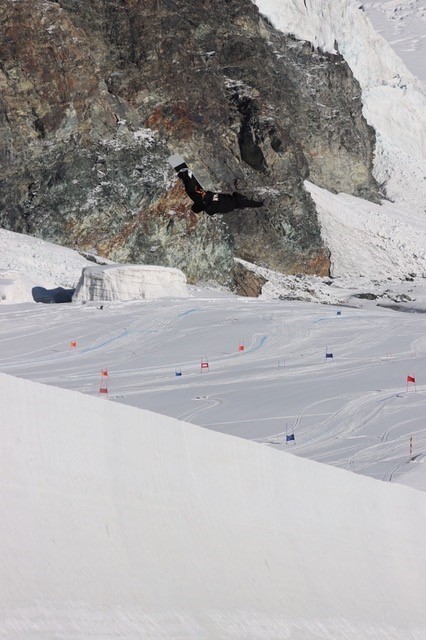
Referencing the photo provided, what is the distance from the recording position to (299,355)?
28703mm

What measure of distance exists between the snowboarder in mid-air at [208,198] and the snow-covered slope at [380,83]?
57891 mm

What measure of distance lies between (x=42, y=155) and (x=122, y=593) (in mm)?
43344

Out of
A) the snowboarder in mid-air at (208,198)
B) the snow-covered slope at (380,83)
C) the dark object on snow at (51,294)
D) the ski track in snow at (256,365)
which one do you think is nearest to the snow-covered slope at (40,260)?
the dark object on snow at (51,294)

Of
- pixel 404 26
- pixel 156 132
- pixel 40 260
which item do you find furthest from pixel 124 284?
pixel 404 26

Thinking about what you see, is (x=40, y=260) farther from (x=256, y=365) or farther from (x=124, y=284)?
(x=256, y=365)

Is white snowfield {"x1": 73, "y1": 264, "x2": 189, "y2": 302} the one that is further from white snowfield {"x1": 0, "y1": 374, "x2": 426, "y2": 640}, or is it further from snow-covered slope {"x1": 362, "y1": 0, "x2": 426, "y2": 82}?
snow-covered slope {"x1": 362, "y1": 0, "x2": 426, "y2": 82}

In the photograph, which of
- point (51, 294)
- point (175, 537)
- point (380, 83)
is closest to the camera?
point (175, 537)

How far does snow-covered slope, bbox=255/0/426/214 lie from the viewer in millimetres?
73312

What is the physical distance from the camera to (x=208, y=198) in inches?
607

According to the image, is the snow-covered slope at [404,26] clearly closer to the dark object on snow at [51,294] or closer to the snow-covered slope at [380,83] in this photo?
the snow-covered slope at [380,83]

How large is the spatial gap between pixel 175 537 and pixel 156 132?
151 ft

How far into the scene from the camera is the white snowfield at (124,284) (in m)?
37.6

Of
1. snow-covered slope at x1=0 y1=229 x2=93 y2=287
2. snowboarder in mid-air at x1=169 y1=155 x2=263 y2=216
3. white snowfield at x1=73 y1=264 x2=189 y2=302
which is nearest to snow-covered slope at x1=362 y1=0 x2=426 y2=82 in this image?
snow-covered slope at x1=0 y1=229 x2=93 y2=287

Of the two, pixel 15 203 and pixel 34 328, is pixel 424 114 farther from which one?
pixel 34 328
